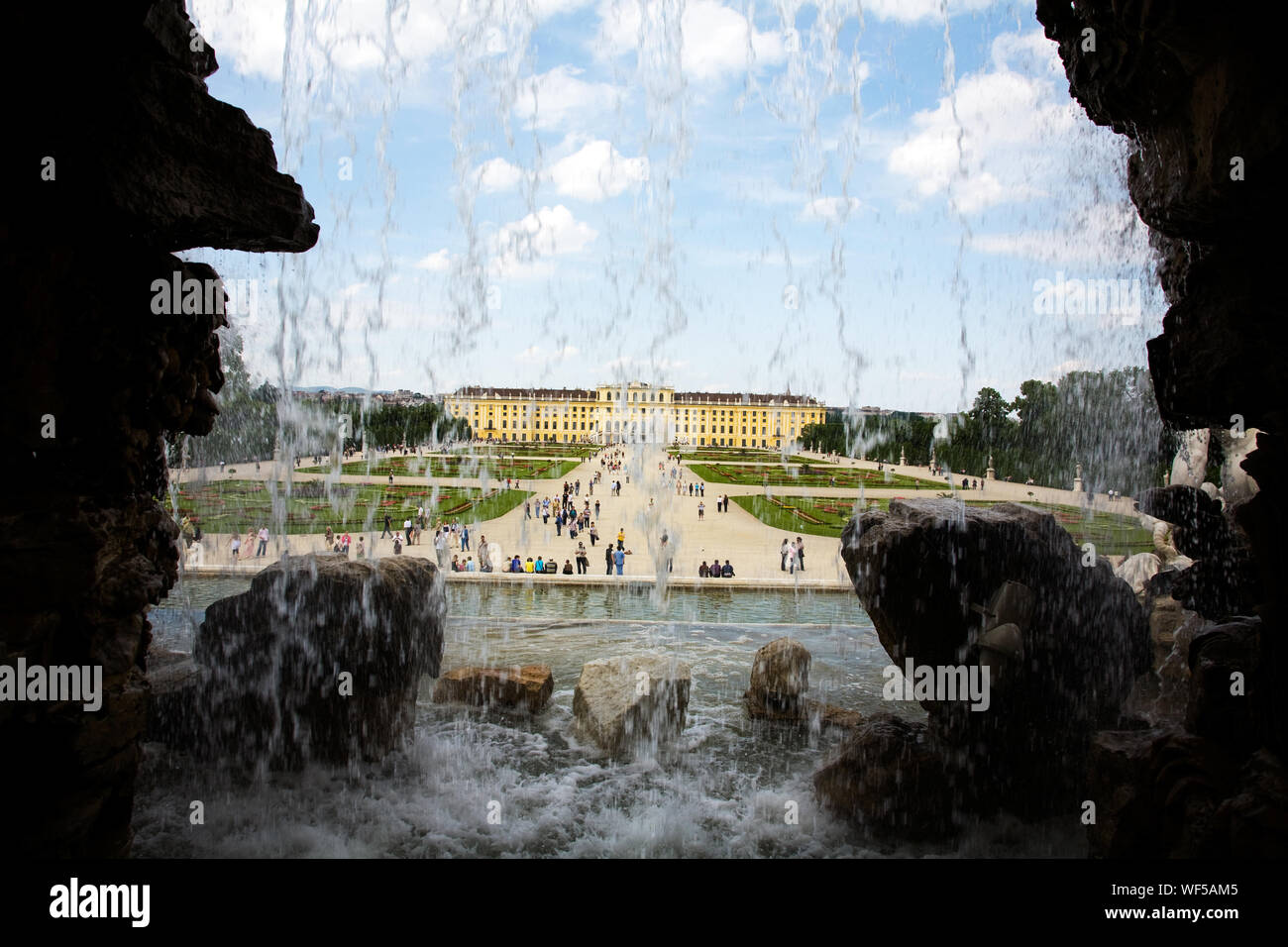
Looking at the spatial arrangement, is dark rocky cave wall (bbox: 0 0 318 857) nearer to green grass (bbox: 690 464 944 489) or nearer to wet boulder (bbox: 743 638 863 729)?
wet boulder (bbox: 743 638 863 729)

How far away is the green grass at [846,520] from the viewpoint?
19469 millimetres

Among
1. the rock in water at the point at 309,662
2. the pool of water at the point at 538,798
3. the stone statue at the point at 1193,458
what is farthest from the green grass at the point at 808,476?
the rock in water at the point at 309,662

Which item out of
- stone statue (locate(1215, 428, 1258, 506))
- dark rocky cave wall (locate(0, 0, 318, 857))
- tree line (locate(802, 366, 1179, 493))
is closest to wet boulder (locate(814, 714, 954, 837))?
dark rocky cave wall (locate(0, 0, 318, 857))

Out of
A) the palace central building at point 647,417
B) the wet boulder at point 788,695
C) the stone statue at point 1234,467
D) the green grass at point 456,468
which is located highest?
the palace central building at point 647,417

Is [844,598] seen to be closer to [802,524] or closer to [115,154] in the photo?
[802,524]

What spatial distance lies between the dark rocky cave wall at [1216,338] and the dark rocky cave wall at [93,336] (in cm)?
495

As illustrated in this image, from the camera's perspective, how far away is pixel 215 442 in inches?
1037

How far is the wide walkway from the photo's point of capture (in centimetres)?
1703

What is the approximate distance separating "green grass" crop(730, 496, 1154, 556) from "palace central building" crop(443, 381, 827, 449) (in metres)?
59.9

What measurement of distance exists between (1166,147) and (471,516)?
69.9 feet

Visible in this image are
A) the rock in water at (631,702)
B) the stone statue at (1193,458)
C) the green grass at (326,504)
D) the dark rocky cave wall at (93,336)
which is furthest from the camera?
the green grass at (326,504)

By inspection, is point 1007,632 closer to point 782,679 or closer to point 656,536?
point 782,679

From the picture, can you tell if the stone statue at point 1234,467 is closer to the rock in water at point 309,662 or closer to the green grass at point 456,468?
the rock in water at point 309,662

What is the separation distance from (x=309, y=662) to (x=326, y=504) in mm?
20038
